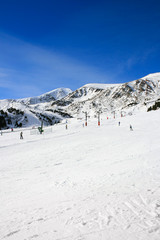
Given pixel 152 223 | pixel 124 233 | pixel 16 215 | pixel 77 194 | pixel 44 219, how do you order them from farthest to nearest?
pixel 77 194 → pixel 16 215 → pixel 44 219 → pixel 152 223 → pixel 124 233

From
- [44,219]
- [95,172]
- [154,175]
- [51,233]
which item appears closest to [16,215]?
[44,219]

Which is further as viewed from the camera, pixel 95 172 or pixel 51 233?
pixel 95 172

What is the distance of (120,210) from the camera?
3891mm

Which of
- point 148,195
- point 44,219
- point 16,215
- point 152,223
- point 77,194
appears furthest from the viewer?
point 77,194

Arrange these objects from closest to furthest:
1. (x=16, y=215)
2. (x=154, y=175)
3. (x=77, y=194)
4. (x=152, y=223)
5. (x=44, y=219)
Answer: (x=152, y=223) → (x=44, y=219) → (x=16, y=215) → (x=77, y=194) → (x=154, y=175)

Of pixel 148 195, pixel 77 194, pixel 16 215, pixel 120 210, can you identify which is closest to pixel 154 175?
pixel 148 195

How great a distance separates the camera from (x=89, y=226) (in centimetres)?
334

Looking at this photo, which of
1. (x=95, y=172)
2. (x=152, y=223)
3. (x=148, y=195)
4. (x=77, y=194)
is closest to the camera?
(x=152, y=223)

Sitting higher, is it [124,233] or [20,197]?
[124,233]

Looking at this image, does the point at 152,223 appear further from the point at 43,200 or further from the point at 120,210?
the point at 43,200

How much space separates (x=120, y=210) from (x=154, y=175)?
349 centimetres

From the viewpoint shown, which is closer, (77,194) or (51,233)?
(51,233)

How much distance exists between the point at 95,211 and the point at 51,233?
138 cm

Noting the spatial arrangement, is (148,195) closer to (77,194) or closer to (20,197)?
(77,194)
